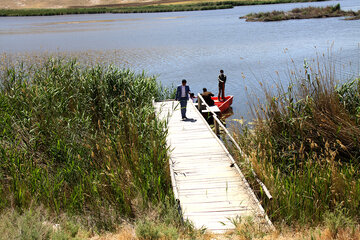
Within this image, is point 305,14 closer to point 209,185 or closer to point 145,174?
point 209,185

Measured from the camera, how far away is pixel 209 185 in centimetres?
771

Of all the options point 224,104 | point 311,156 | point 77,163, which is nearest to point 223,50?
point 224,104

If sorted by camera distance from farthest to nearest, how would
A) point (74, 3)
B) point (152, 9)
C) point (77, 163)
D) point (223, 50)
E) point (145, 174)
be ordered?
point (74, 3) < point (152, 9) < point (223, 50) < point (77, 163) < point (145, 174)

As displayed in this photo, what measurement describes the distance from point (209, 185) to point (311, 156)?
2.19m

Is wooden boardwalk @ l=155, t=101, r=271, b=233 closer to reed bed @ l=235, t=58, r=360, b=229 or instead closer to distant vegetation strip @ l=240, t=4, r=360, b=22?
reed bed @ l=235, t=58, r=360, b=229

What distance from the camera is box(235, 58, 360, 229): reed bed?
256 inches

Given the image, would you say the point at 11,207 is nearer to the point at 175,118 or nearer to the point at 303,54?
the point at 175,118

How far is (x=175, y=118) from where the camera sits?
13.2 m

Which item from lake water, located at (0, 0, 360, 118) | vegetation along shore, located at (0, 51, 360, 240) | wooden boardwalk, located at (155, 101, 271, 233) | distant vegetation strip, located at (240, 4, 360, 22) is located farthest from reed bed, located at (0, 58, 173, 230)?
distant vegetation strip, located at (240, 4, 360, 22)

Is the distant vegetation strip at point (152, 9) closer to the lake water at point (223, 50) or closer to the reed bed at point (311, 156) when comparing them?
the lake water at point (223, 50)

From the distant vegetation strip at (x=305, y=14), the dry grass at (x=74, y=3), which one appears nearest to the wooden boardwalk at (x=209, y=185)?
the distant vegetation strip at (x=305, y=14)

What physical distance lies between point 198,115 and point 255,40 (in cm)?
2260

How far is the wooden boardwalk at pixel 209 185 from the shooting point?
6.57 metres

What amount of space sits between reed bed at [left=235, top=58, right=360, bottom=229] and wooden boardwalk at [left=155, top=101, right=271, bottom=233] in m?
0.35
